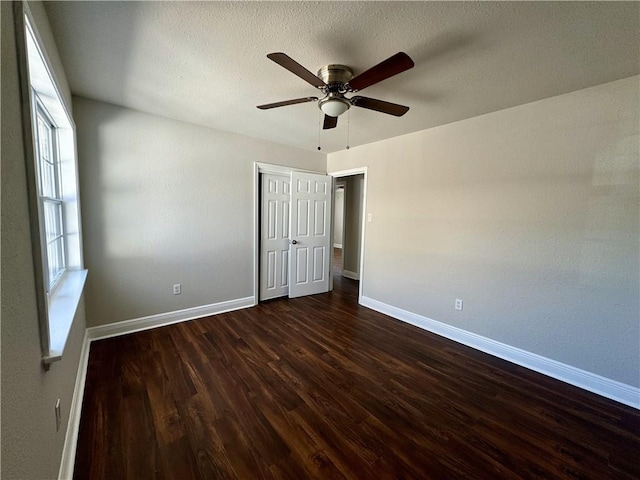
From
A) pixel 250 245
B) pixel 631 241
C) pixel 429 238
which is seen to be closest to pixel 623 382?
pixel 631 241

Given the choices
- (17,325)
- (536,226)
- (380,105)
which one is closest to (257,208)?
(380,105)

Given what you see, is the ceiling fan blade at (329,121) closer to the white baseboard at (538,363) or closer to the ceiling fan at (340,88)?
the ceiling fan at (340,88)

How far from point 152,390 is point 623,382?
3676mm

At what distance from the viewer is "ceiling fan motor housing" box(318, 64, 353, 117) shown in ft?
6.16

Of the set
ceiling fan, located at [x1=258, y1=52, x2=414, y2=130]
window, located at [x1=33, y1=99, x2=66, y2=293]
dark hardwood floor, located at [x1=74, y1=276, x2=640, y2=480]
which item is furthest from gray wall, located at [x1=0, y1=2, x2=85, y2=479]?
ceiling fan, located at [x1=258, y1=52, x2=414, y2=130]

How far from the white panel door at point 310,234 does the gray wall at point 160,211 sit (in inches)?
26.0

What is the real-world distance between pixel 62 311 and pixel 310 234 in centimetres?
312


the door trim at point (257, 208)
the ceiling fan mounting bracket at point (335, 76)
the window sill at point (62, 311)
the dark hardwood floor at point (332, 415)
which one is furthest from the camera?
the door trim at point (257, 208)

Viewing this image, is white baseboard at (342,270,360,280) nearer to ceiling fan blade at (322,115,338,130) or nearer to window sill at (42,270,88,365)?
ceiling fan blade at (322,115,338,130)

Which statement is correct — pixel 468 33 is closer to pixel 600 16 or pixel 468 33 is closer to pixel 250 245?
pixel 600 16

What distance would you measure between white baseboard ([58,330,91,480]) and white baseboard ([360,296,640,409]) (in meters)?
3.23

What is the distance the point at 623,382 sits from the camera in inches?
80.9

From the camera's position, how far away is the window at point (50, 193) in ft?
3.39

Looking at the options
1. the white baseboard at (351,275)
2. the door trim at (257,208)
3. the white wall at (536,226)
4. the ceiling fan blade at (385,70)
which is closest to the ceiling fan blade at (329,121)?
the ceiling fan blade at (385,70)
